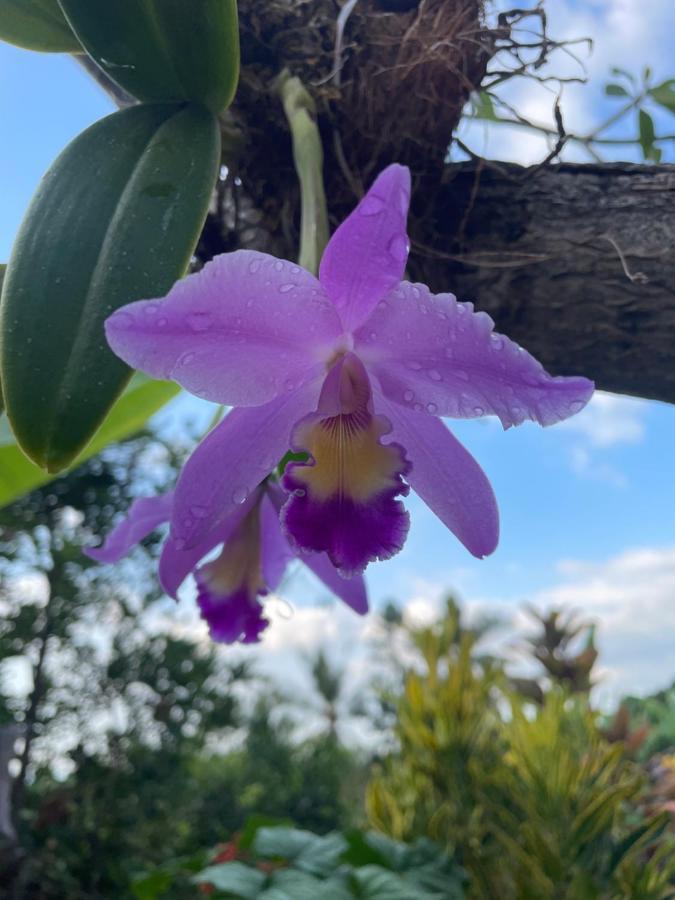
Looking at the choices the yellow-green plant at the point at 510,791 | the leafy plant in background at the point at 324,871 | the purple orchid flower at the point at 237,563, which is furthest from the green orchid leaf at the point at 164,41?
the yellow-green plant at the point at 510,791

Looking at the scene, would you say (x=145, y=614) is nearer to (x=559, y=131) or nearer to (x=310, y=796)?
(x=310, y=796)

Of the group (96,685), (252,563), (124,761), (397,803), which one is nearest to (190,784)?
(124,761)

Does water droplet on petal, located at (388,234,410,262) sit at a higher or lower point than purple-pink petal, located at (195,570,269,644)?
higher

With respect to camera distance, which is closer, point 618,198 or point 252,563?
point 252,563

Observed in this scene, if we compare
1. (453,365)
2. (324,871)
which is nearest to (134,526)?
(453,365)

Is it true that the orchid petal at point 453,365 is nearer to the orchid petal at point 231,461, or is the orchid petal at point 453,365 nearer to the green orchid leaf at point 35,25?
the orchid petal at point 231,461

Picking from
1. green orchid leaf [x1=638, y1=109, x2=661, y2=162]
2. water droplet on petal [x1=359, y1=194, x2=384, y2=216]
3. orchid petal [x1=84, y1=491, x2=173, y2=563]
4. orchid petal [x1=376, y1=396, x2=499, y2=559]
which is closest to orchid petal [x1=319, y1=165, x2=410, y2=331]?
water droplet on petal [x1=359, y1=194, x2=384, y2=216]

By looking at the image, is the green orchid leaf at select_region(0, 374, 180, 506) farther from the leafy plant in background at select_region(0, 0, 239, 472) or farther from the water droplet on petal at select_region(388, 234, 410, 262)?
the water droplet on petal at select_region(388, 234, 410, 262)

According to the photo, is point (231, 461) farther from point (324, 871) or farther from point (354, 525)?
point (324, 871)
